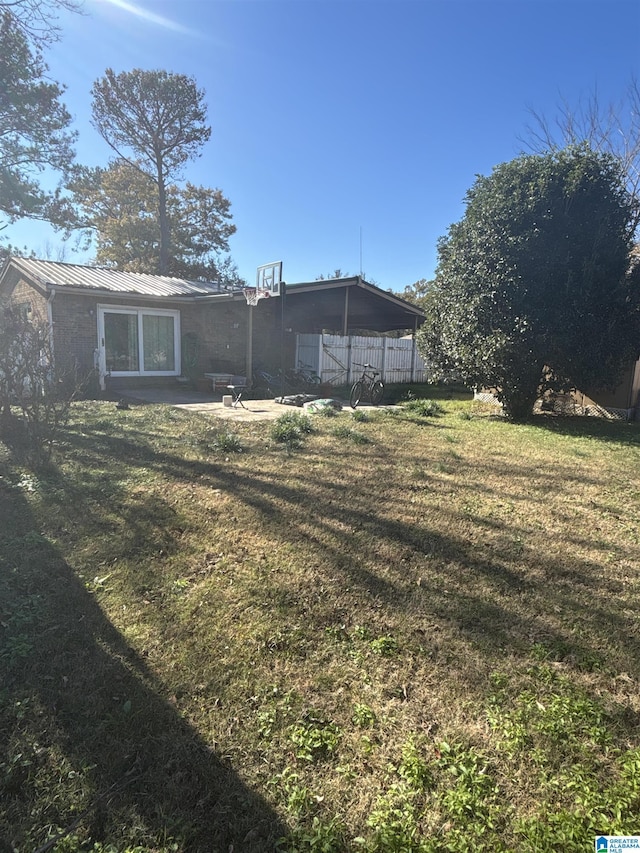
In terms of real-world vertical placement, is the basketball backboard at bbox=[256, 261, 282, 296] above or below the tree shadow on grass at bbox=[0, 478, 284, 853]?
above

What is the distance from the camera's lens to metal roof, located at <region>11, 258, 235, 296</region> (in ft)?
40.0

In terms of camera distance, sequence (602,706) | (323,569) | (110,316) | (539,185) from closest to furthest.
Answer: (602,706)
(323,569)
(539,185)
(110,316)

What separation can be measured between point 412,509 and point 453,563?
103 centimetres

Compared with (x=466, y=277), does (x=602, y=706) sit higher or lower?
lower

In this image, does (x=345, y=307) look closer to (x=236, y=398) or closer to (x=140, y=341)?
(x=236, y=398)

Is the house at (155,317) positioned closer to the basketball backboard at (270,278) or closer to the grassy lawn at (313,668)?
the basketball backboard at (270,278)

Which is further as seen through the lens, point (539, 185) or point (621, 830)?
point (539, 185)

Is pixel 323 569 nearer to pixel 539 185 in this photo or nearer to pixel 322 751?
pixel 322 751

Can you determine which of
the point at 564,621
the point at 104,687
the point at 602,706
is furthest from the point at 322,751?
the point at 564,621

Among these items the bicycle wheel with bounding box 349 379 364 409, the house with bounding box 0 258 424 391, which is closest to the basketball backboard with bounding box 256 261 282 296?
the house with bounding box 0 258 424 391

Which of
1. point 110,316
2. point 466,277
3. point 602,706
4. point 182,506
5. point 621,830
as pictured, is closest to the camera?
point 621,830

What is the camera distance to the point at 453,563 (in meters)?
3.32
